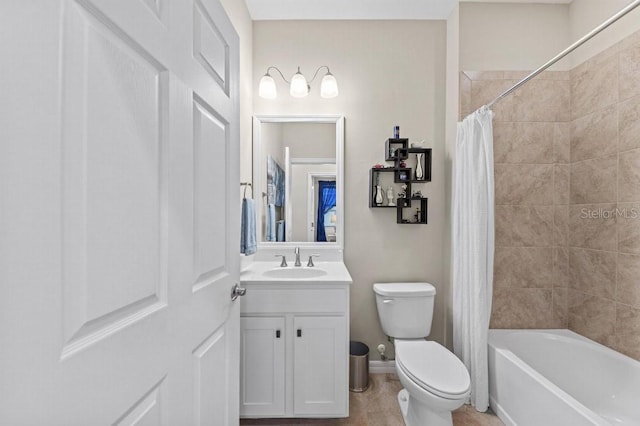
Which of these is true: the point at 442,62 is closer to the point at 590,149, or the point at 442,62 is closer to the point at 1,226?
the point at 590,149

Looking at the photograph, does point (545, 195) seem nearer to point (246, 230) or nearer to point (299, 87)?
point (299, 87)

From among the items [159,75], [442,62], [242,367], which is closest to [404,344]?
[242,367]

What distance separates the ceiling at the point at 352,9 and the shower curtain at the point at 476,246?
0.88m

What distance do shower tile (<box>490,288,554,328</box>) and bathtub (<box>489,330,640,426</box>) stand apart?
0.07 m

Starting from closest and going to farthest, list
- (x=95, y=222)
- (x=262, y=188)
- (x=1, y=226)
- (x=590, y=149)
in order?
(x=1, y=226) → (x=95, y=222) → (x=590, y=149) → (x=262, y=188)

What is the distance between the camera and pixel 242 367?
5.90 feet

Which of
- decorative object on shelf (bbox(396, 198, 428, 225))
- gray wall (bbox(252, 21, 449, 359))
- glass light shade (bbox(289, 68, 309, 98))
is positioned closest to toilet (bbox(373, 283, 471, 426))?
gray wall (bbox(252, 21, 449, 359))

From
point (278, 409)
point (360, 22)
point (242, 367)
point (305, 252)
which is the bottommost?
point (278, 409)

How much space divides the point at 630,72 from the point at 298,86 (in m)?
1.97

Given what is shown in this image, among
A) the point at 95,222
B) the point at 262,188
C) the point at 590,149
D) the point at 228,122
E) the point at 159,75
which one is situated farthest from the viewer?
the point at 262,188

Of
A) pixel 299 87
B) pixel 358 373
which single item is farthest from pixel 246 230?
pixel 358 373

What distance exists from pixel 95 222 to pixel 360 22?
248 centimetres

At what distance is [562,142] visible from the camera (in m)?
2.27

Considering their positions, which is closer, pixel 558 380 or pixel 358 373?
pixel 558 380
